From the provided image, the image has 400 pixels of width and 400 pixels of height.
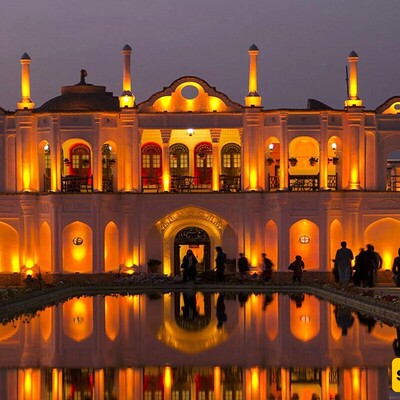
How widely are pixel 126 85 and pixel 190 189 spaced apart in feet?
17.2

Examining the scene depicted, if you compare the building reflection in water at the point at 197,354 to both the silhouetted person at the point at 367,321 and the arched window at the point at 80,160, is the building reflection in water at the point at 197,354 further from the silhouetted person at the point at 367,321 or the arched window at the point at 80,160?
the arched window at the point at 80,160

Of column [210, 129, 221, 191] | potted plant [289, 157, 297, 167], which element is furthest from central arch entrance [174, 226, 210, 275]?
potted plant [289, 157, 297, 167]

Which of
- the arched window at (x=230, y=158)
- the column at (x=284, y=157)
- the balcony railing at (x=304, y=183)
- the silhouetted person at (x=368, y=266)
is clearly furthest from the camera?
the arched window at (x=230, y=158)

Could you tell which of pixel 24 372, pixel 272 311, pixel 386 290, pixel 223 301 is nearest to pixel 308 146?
pixel 386 290

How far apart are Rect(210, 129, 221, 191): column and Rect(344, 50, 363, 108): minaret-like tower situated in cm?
555

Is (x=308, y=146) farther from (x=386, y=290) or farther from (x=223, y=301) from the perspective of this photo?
(x=223, y=301)

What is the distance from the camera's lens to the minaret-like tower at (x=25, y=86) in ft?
171

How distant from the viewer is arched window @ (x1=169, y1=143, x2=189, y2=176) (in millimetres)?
54562

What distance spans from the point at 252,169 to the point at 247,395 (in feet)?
110

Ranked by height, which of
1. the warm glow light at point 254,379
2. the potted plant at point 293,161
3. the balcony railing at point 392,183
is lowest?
the warm glow light at point 254,379

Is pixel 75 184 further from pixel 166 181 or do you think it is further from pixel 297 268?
pixel 297 268

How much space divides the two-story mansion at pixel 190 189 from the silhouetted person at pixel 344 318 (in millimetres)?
16590

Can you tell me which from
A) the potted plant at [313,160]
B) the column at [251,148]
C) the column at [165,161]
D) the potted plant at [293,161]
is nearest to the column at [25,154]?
the column at [165,161]

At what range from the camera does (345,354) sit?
2267cm
